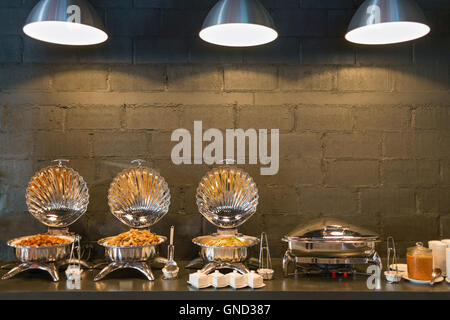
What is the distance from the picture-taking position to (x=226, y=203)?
2.07 meters

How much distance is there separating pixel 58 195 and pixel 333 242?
141cm

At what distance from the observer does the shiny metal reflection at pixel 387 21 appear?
176 cm

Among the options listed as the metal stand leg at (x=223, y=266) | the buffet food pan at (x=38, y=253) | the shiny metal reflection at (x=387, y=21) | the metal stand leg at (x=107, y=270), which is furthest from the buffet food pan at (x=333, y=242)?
the buffet food pan at (x=38, y=253)

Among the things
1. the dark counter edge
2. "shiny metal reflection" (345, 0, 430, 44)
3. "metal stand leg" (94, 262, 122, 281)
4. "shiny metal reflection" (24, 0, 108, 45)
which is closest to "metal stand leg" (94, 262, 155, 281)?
"metal stand leg" (94, 262, 122, 281)

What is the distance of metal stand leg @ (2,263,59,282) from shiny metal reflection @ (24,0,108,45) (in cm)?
109

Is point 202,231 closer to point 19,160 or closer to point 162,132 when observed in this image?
point 162,132

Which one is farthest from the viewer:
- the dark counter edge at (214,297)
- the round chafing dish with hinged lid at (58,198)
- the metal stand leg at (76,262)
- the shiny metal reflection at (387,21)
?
the round chafing dish with hinged lid at (58,198)

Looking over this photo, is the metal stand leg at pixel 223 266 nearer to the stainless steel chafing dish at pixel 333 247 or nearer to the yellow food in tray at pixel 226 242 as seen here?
the yellow food in tray at pixel 226 242

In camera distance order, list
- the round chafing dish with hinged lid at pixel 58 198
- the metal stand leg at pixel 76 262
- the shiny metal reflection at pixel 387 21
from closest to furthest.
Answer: the shiny metal reflection at pixel 387 21 → the metal stand leg at pixel 76 262 → the round chafing dish with hinged lid at pixel 58 198

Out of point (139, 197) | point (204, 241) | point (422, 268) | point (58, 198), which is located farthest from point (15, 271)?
point (422, 268)

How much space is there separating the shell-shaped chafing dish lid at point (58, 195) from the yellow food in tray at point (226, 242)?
0.70 meters

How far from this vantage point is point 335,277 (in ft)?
6.09

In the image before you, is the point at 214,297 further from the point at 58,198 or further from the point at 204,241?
the point at 58,198
